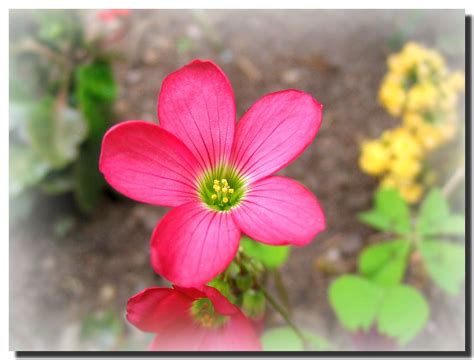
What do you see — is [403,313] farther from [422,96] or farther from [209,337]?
[422,96]

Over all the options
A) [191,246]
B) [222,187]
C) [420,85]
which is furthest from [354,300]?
[420,85]

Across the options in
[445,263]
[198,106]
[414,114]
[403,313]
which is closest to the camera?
[198,106]

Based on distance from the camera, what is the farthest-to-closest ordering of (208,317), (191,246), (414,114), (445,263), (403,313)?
1. (414,114)
2. (445,263)
3. (403,313)
4. (208,317)
5. (191,246)

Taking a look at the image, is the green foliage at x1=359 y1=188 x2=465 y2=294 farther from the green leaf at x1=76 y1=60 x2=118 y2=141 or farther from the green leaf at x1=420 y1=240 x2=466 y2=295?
the green leaf at x1=76 y1=60 x2=118 y2=141

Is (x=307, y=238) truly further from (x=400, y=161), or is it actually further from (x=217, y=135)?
(x=400, y=161)

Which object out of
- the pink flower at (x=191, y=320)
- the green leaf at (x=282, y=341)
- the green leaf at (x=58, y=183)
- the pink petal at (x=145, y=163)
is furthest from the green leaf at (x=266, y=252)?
the green leaf at (x=58, y=183)
